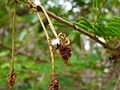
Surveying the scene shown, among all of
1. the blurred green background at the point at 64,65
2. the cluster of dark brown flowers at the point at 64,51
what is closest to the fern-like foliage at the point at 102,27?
the cluster of dark brown flowers at the point at 64,51

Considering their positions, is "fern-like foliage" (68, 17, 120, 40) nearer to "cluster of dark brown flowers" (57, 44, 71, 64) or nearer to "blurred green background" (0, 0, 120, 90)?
"cluster of dark brown flowers" (57, 44, 71, 64)

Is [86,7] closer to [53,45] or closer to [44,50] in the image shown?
[44,50]

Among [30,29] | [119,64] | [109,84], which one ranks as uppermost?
[30,29]

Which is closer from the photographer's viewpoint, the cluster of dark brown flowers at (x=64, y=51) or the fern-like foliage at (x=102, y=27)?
the cluster of dark brown flowers at (x=64, y=51)

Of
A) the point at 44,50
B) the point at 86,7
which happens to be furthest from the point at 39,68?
the point at 44,50

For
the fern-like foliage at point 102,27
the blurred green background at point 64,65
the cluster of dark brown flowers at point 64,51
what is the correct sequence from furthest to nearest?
the blurred green background at point 64,65
the fern-like foliage at point 102,27
the cluster of dark brown flowers at point 64,51

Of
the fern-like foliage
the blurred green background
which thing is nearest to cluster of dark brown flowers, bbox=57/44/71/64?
the fern-like foliage

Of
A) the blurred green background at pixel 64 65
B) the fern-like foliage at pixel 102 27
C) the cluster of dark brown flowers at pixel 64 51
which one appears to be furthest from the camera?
the blurred green background at pixel 64 65

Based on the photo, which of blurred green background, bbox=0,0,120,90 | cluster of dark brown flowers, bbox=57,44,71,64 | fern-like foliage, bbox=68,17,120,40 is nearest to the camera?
cluster of dark brown flowers, bbox=57,44,71,64

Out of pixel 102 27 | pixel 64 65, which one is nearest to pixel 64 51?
pixel 102 27

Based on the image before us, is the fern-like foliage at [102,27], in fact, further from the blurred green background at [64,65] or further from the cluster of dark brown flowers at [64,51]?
the blurred green background at [64,65]

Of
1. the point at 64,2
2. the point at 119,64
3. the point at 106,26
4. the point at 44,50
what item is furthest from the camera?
the point at 44,50
